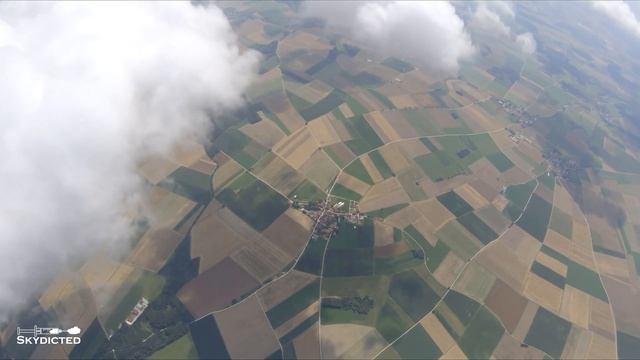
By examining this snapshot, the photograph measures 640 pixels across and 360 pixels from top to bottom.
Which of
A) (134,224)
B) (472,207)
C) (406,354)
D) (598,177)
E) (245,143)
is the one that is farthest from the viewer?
(598,177)

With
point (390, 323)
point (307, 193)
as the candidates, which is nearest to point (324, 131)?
point (307, 193)

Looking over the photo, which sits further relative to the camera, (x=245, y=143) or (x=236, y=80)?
(x=236, y=80)

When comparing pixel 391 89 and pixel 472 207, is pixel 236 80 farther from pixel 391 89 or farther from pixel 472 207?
pixel 472 207

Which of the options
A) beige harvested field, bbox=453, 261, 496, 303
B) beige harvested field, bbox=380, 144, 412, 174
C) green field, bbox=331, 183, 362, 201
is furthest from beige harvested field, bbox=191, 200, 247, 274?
beige harvested field, bbox=453, 261, 496, 303

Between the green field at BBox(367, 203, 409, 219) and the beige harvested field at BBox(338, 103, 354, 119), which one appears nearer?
the green field at BBox(367, 203, 409, 219)

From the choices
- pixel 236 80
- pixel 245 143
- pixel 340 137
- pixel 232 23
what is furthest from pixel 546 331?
pixel 232 23

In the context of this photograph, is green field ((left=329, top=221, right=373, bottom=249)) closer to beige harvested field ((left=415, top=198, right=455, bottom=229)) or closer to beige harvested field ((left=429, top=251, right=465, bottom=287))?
beige harvested field ((left=429, top=251, right=465, bottom=287))
